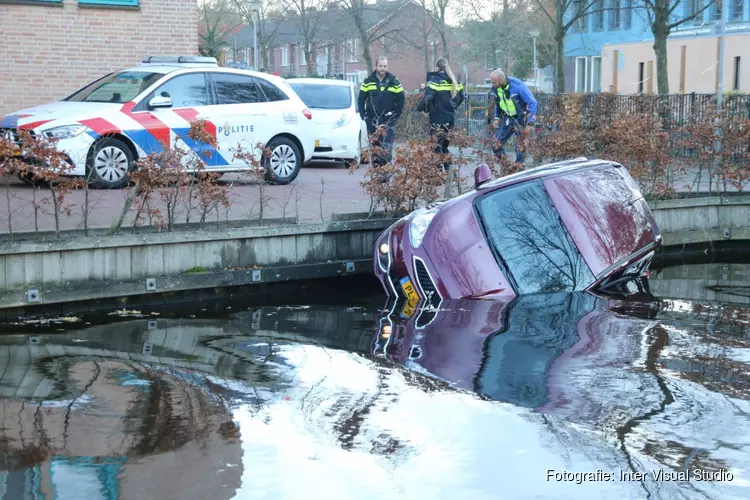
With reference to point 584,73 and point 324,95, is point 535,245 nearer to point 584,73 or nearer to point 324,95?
point 324,95

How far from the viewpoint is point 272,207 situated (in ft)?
40.0

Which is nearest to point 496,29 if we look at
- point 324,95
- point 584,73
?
point 584,73

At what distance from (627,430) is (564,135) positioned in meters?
7.45

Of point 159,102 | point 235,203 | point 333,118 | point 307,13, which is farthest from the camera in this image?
point 307,13

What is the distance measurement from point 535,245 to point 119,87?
286 inches

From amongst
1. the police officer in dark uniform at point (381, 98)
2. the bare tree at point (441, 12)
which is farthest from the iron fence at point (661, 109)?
the bare tree at point (441, 12)

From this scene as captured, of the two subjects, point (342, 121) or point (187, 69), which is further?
point (342, 121)

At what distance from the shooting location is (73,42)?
1698cm

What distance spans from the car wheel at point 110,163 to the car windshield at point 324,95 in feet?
19.3

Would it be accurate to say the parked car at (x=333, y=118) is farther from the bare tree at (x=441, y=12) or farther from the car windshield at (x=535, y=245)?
the bare tree at (x=441, y=12)

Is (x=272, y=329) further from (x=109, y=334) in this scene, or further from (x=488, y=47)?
(x=488, y=47)

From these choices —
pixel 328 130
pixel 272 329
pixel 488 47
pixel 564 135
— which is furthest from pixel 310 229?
pixel 488 47

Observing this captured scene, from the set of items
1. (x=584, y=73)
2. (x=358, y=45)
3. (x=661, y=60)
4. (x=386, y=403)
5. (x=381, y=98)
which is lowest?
(x=386, y=403)

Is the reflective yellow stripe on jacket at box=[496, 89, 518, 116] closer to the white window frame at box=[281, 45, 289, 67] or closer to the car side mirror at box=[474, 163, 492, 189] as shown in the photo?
the car side mirror at box=[474, 163, 492, 189]
